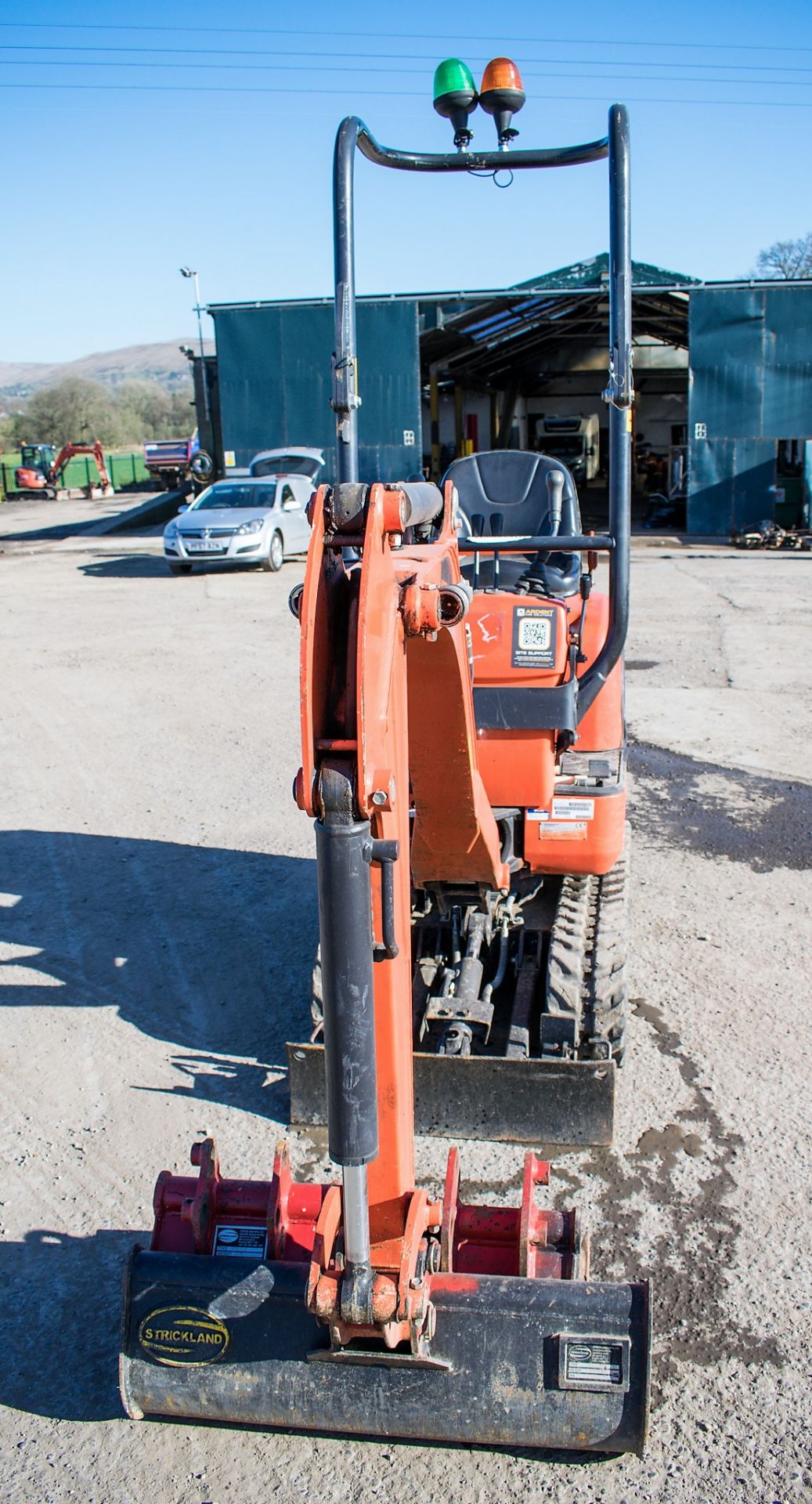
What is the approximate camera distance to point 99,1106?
15.8 feet

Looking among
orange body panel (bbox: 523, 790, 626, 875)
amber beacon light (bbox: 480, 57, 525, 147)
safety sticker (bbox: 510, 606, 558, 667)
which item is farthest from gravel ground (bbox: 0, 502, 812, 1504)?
amber beacon light (bbox: 480, 57, 525, 147)

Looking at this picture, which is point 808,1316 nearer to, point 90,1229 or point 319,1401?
point 319,1401

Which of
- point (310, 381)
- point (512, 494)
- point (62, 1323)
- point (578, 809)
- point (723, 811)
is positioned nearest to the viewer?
point (62, 1323)

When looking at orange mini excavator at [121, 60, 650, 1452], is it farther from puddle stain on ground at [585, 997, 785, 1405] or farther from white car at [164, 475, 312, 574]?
white car at [164, 475, 312, 574]

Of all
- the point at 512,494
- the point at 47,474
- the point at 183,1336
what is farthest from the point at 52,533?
the point at 183,1336

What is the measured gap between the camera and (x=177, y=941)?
6254mm

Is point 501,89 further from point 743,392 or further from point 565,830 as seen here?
point 743,392

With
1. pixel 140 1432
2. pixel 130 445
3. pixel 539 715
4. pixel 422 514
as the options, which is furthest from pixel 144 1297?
pixel 130 445

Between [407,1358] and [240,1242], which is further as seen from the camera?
[240,1242]

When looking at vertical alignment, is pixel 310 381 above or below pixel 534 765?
above

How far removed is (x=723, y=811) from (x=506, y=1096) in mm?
4142

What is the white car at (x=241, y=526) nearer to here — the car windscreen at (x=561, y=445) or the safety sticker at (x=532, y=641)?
the safety sticker at (x=532, y=641)

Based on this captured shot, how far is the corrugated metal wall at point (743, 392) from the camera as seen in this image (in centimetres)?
2378

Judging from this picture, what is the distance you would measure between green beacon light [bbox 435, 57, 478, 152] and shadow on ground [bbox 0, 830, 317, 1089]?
3622 millimetres
